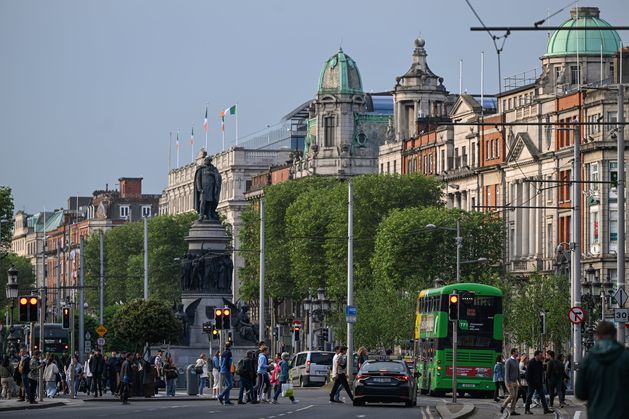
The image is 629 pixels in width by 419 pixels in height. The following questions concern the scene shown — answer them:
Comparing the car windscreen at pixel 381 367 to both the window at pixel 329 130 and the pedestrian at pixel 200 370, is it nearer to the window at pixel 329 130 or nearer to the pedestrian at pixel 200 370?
the pedestrian at pixel 200 370

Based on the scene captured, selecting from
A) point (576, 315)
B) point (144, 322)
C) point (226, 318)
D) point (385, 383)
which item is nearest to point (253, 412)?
point (385, 383)

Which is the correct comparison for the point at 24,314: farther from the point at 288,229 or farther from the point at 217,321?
the point at 288,229

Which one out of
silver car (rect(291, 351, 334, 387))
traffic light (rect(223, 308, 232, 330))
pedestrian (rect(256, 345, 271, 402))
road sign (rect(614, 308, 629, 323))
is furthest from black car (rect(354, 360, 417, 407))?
silver car (rect(291, 351, 334, 387))

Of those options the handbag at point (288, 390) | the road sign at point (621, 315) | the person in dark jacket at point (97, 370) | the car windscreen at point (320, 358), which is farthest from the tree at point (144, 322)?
the road sign at point (621, 315)

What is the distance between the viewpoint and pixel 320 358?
97.3 metres

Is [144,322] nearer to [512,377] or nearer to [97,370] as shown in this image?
[97,370]

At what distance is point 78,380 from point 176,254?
107342 mm

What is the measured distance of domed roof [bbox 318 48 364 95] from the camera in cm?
19338

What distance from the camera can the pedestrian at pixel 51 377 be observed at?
73.9 m

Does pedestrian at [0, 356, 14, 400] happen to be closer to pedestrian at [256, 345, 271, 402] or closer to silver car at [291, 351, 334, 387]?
pedestrian at [256, 345, 271, 402]

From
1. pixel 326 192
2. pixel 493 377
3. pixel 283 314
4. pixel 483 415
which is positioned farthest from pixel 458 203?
pixel 483 415

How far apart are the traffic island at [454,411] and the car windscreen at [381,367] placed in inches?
107

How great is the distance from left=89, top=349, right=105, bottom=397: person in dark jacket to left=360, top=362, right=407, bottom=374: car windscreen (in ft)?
62.4

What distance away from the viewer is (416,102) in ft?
544
